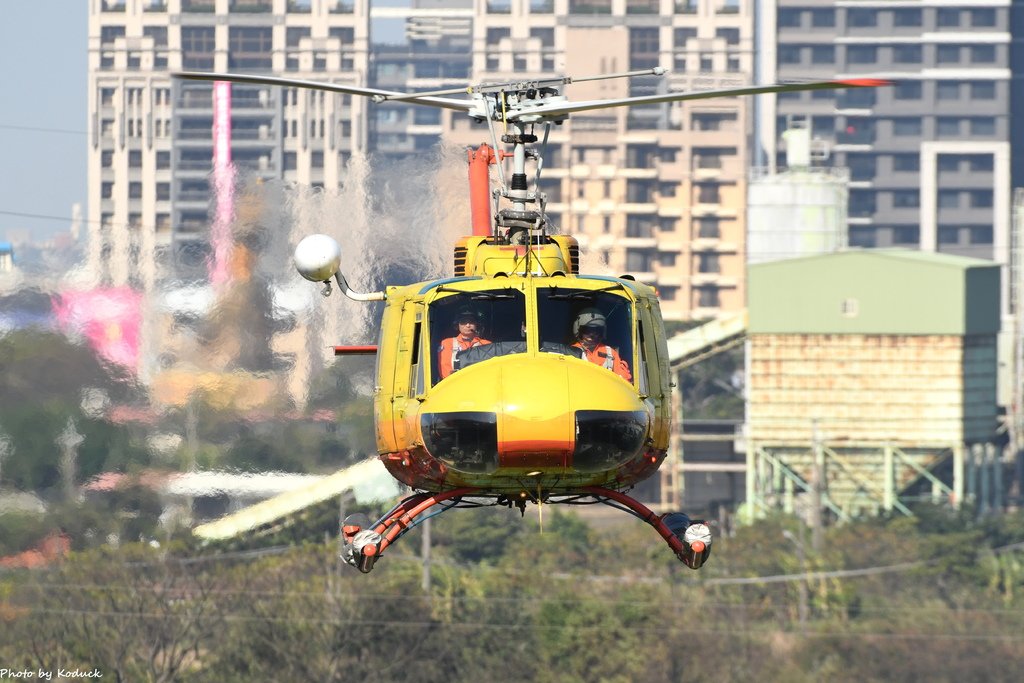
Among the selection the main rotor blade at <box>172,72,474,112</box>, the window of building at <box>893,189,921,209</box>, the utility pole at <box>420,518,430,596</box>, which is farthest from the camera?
the window of building at <box>893,189,921,209</box>

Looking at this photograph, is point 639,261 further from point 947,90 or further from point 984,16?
point 984,16

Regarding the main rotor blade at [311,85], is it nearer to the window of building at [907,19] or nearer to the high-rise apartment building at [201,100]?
the high-rise apartment building at [201,100]

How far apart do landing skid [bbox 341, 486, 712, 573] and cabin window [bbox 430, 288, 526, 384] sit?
130 centimetres

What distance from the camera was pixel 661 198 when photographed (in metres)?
143

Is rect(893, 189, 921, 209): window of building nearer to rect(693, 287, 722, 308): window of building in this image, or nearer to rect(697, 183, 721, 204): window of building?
rect(693, 287, 722, 308): window of building

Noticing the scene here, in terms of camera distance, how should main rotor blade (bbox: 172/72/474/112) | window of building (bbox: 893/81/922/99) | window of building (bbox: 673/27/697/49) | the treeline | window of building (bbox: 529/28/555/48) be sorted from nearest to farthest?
1. main rotor blade (bbox: 172/72/474/112)
2. the treeline
3. window of building (bbox: 529/28/555/48)
4. window of building (bbox: 673/27/697/49)
5. window of building (bbox: 893/81/922/99)

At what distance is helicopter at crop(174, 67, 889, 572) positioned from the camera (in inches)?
689

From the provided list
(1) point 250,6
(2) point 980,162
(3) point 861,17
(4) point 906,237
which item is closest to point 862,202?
(4) point 906,237

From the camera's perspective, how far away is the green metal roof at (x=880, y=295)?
3976 inches

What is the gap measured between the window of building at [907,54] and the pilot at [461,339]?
16557cm

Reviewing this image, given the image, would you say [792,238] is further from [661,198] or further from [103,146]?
[103,146]

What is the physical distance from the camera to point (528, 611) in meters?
76.1

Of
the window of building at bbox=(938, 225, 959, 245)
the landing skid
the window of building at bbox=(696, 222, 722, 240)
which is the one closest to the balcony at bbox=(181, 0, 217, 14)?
the window of building at bbox=(696, 222, 722, 240)

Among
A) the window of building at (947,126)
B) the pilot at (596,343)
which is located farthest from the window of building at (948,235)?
the pilot at (596,343)
